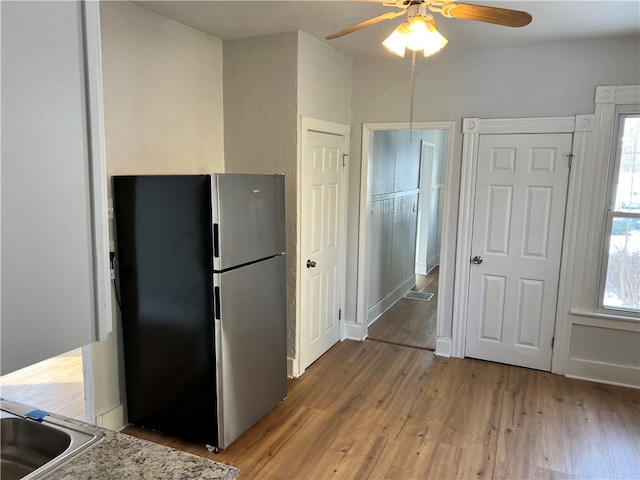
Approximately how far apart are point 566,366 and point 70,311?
383cm

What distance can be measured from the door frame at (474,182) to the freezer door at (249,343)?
166 cm

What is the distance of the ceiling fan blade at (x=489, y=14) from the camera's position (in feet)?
5.98

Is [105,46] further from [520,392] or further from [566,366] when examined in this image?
[566,366]

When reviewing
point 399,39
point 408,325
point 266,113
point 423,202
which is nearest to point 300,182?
point 266,113

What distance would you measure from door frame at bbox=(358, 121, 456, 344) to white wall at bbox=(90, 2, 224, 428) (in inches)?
56.3

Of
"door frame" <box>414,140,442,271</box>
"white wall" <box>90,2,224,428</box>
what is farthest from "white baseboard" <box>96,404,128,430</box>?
"door frame" <box>414,140,442,271</box>

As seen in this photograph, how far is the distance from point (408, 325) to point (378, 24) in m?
2.95

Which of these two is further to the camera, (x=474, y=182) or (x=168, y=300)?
(x=474, y=182)

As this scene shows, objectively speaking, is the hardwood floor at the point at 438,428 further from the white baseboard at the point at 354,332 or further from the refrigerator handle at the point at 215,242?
the refrigerator handle at the point at 215,242

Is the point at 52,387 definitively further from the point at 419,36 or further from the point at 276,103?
the point at 419,36

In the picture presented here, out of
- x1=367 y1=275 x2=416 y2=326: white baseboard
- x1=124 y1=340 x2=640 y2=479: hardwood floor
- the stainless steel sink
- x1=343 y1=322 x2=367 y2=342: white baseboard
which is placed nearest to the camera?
the stainless steel sink

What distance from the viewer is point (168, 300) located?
258 centimetres

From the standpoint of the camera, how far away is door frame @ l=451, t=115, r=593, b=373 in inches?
132

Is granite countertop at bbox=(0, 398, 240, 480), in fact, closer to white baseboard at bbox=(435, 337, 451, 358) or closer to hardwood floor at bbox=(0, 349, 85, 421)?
hardwood floor at bbox=(0, 349, 85, 421)
